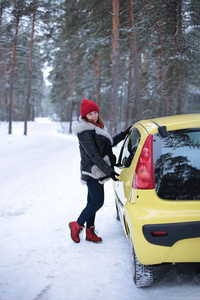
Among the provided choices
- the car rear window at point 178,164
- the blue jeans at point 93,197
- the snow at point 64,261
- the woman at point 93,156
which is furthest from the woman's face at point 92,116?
the snow at point 64,261

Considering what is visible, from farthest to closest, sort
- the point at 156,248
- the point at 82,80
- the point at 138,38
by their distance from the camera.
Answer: the point at 82,80 → the point at 138,38 → the point at 156,248

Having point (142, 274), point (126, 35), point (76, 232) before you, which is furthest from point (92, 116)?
point (126, 35)

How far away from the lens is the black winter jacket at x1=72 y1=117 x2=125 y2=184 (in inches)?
124

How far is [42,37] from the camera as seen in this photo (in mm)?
26016

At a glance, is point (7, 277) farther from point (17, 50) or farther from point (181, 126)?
point (17, 50)

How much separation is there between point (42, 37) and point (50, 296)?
27.5 m

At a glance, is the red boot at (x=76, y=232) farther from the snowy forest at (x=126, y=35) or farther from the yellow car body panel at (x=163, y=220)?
the snowy forest at (x=126, y=35)

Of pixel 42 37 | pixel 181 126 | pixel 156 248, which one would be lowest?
pixel 156 248

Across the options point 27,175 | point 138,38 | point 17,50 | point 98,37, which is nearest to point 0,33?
point 17,50

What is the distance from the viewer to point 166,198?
2.21 meters

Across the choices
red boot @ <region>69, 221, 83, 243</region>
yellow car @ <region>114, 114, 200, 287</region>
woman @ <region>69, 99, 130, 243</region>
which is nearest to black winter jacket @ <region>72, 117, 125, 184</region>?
woman @ <region>69, 99, 130, 243</region>

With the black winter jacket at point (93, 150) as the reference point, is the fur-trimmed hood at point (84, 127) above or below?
above

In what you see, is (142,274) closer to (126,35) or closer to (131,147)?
(131,147)

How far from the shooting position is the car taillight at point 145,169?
2.27 m
